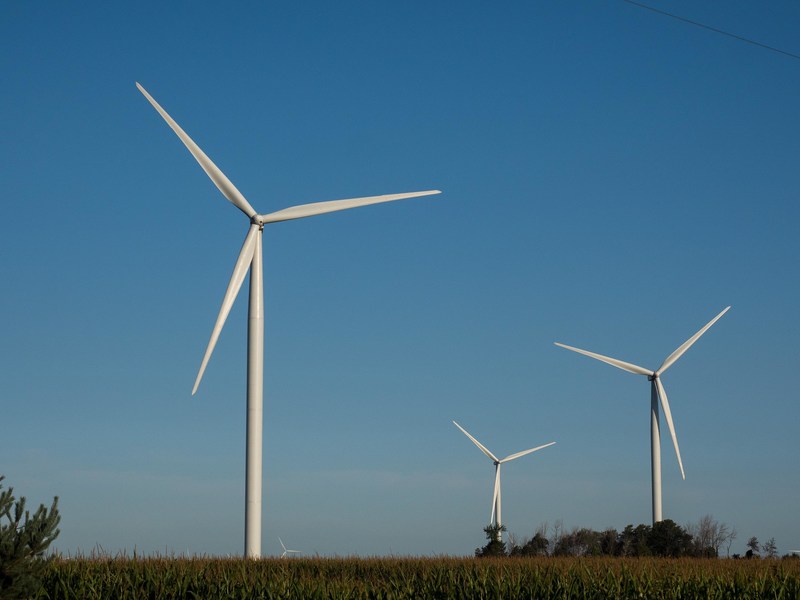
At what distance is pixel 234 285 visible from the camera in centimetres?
4266

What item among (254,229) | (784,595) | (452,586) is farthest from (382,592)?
(254,229)

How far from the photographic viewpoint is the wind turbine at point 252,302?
132 ft

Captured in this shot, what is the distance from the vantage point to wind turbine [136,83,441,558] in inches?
1590

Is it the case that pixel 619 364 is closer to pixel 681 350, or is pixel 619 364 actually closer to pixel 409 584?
pixel 681 350

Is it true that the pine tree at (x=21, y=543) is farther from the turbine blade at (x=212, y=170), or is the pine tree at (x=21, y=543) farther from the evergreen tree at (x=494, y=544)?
the evergreen tree at (x=494, y=544)

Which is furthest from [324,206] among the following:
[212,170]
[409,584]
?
[409,584]

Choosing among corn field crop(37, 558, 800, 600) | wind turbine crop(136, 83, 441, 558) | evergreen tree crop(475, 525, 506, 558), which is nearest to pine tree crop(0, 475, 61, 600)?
corn field crop(37, 558, 800, 600)

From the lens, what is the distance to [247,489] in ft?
133

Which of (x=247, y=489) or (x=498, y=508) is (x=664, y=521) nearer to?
(x=498, y=508)

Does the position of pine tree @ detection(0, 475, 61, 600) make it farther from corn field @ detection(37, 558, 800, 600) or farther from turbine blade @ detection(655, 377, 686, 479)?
turbine blade @ detection(655, 377, 686, 479)

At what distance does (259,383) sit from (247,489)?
403cm

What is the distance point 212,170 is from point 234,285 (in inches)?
221

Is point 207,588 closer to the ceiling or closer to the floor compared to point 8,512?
closer to the floor

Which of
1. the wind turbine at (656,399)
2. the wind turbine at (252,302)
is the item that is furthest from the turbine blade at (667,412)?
the wind turbine at (252,302)
